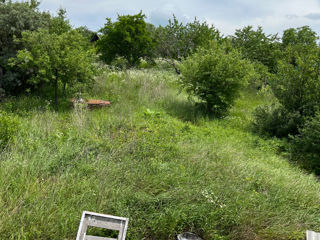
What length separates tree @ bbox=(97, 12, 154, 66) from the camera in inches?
633

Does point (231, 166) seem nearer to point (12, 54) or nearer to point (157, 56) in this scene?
point (12, 54)

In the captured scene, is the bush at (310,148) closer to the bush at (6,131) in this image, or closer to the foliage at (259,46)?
the bush at (6,131)

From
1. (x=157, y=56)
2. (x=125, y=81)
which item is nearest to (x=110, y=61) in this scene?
(x=157, y=56)

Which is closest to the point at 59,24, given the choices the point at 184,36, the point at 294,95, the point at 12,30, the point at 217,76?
the point at 12,30

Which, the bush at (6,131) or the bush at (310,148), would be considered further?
the bush at (310,148)

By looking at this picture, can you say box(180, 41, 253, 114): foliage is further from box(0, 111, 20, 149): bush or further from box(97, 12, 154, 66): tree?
box(97, 12, 154, 66): tree

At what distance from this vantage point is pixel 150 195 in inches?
136

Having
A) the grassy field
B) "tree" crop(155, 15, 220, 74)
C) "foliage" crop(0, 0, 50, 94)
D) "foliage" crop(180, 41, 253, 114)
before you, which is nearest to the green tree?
"foliage" crop(180, 41, 253, 114)

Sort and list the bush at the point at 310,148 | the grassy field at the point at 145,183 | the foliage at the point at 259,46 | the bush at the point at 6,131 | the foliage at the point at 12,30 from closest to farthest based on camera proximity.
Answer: the grassy field at the point at 145,183, the bush at the point at 6,131, the bush at the point at 310,148, the foliage at the point at 12,30, the foliage at the point at 259,46

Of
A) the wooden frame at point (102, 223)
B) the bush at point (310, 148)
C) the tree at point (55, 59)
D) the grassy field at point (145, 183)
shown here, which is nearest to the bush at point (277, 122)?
the bush at point (310, 148)

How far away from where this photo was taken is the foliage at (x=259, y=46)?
1458 cm

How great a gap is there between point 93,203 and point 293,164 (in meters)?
4.33

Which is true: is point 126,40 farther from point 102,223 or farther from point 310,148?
point 102,223

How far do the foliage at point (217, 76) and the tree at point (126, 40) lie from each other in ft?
29.7
